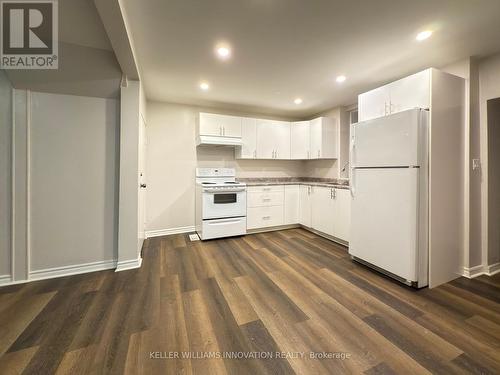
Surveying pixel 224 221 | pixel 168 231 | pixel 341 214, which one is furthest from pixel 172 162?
pixel 341 214

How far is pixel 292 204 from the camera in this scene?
4.04 metres

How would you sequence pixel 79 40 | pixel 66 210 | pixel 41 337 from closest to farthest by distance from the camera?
pixel 41 337 → pixel 79 40 → pixel 66 210

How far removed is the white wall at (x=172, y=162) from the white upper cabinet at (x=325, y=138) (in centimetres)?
181

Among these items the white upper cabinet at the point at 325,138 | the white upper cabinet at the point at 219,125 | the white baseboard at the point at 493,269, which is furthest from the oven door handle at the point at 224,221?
the white baseboard at the point at 493,269

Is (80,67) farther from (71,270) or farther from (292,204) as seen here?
(292,204)

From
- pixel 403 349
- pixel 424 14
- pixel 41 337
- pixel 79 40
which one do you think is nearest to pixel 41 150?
pixel 79 40

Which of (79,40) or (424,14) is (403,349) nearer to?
(424,14)

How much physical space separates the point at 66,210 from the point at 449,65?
15.0 feet

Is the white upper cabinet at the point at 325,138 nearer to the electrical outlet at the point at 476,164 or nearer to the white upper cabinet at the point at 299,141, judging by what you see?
the white upper cabinet at the point at 299,141

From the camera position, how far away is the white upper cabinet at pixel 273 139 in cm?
403

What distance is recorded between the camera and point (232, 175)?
4.11 meters

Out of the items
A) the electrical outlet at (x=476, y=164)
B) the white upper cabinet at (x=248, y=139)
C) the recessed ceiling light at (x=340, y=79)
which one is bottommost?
the electrical outlet at (x=476, y=164)

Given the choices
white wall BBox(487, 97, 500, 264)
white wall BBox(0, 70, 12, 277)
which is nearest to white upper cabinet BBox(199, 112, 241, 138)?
white wall BBox(0, 70, 12, 277)

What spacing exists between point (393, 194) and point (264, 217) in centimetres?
213
